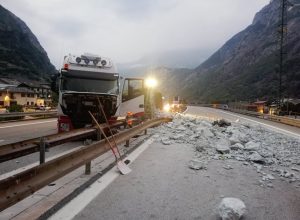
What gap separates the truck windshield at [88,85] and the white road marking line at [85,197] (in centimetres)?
623

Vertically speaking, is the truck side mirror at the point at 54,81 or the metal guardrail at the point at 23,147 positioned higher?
the truck side mirror at the point at 54,81

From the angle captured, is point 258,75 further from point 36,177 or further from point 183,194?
point 36,177

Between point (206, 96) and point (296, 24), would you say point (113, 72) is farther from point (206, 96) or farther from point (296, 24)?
point (296, 24)

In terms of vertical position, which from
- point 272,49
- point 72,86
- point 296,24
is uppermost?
point 296,24

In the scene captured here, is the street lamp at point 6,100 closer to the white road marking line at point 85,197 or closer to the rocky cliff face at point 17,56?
the rocky cliff face at point 17,56

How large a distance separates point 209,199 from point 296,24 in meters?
201

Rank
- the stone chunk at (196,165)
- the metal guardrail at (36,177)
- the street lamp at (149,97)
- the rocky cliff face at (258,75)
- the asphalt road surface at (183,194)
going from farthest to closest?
1. the rocky cliff face at (258,75)
2. the street lamp at (149,97)
3. the stone chunk at (196,165)
4. the asphalt road surface at (183,194)
5. the metal guardrail at (36,177)

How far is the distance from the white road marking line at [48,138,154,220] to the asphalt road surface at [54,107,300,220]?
0.06 ft

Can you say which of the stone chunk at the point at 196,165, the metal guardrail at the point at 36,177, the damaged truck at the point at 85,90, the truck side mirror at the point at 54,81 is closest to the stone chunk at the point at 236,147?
the stone chunk at the point at 196,165

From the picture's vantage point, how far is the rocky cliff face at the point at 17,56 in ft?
526

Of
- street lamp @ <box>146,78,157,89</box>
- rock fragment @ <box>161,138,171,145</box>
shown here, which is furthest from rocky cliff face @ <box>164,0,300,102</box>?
rock fragment @ <box>161,138,171,145</box>

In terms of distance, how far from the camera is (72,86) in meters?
13.1

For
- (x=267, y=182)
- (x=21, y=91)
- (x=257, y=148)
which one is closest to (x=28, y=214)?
(x=267, y=182)

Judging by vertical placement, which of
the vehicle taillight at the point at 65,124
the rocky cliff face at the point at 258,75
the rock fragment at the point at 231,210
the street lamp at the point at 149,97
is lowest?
the rock fragment at the point at 231,210
